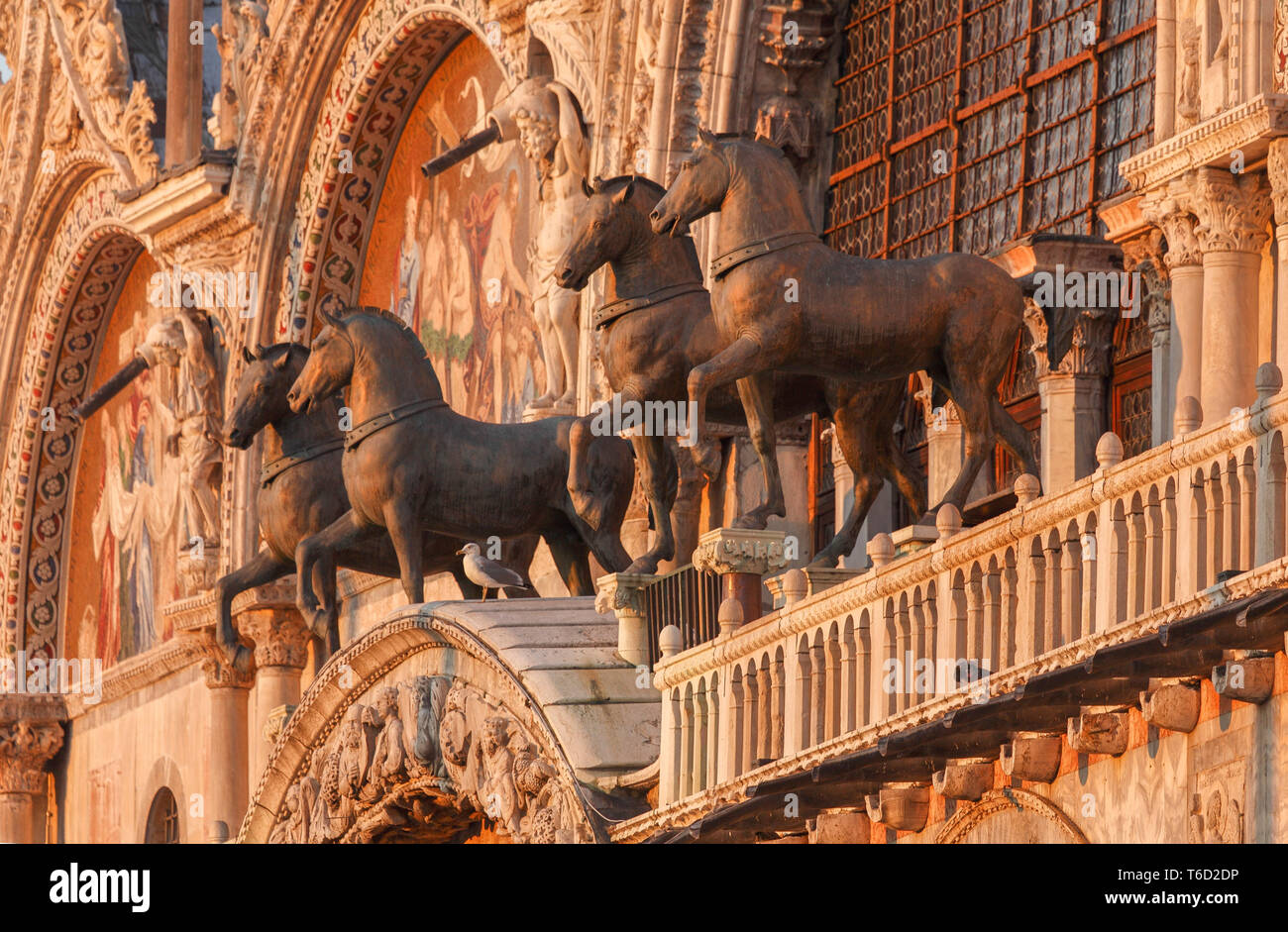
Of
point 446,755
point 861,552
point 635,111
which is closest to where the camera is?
point 446,755

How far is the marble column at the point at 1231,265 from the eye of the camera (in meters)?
13.4

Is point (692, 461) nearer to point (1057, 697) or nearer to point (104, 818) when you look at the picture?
point (1057, 697)

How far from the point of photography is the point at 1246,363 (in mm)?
13453

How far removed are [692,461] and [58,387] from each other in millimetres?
13281

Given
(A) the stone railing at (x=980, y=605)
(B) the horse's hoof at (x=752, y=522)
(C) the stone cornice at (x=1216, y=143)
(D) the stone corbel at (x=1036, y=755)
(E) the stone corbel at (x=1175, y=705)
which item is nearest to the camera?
(A) the stone railing at (x=980, y=605)

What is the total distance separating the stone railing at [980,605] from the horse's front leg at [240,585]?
17.1 ft

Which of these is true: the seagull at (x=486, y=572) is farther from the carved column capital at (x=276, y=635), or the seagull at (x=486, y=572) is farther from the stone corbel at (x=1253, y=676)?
the stone corbel at (x=1253, y=676)

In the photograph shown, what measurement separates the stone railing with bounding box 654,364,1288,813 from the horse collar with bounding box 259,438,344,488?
4.82m

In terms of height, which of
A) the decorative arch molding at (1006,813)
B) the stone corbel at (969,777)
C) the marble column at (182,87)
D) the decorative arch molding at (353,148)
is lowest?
the decorative arch molding at (1006,813)

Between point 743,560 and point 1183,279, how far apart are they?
7.84 ft

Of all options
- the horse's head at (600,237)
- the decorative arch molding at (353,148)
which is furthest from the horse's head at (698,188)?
the decorative arch molding at (353,148)

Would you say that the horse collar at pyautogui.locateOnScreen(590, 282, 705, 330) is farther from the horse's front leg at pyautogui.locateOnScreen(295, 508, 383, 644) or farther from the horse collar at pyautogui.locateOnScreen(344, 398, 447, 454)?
the horse's front leg at pyautogui.locateOnScreen(295, 508, 383, 644)
